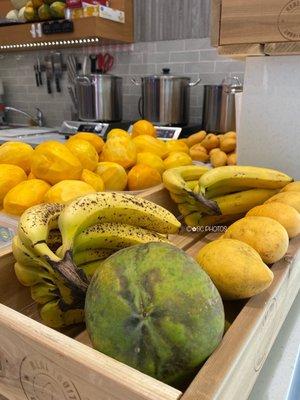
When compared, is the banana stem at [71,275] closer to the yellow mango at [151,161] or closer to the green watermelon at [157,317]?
the green watermelon at [157,317]

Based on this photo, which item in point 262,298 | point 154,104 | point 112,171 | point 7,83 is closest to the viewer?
point 262,298

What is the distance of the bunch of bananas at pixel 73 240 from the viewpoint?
34cm

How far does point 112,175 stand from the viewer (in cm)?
74

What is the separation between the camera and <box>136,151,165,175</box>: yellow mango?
818 mm

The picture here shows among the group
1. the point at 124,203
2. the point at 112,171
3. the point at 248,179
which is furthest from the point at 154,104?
the point at 124,203

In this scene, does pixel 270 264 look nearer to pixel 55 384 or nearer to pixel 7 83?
pixel 55 384

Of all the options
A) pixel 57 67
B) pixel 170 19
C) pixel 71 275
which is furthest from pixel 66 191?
pixel 57 67

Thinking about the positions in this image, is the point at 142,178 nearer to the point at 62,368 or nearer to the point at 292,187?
the point at 292,187

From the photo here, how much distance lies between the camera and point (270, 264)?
438mm

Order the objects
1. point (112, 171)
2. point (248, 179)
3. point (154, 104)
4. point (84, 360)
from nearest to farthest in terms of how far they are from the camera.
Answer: point (84, 360)
point (248, 179)
point (112, 171)
point (154, 104)

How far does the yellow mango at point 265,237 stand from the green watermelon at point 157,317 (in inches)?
5.7

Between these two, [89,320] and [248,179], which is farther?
[248,179]

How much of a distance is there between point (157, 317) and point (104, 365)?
0.05 meters

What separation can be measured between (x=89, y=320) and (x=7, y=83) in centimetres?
315
